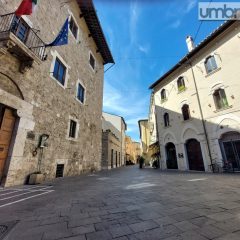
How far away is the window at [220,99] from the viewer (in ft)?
38.9

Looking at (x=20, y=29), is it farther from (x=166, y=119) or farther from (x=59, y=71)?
(x=166, y=119)

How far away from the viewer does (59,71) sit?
33.2 feet

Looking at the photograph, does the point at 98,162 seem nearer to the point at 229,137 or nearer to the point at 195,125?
the point at 195,125

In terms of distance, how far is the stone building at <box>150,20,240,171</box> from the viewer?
37.3ft

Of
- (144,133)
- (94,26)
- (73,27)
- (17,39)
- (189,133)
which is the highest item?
(94,26)

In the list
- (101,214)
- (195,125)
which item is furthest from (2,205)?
(195,125)

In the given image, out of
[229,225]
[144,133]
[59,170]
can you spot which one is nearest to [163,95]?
[59,170]

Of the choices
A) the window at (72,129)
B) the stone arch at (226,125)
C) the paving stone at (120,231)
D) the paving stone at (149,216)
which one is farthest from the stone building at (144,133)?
the paving stone at (120,231)

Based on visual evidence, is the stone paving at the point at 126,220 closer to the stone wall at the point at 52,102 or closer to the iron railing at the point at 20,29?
the stone wall at the point at 52,102

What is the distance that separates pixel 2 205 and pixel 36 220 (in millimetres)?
1597

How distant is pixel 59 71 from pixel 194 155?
42.3 ft

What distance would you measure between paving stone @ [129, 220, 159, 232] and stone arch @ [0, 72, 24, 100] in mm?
6583

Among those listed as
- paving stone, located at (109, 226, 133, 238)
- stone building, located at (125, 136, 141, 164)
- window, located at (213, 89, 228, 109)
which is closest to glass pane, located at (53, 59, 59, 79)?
paving stone, located at (109, 226, 133, 238)

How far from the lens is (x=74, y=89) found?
11.9 m
